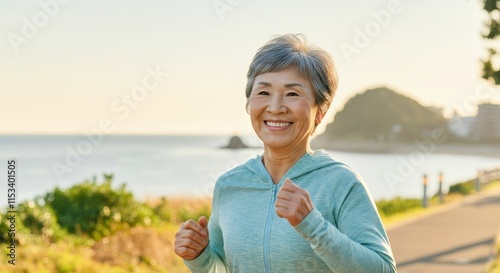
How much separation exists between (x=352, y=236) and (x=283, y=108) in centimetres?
46

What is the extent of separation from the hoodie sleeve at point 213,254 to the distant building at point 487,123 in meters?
118

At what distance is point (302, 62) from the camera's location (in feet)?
8.17

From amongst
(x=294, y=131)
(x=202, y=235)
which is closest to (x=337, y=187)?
(x=294, y=131)

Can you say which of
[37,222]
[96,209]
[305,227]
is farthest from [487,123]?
[305,227]

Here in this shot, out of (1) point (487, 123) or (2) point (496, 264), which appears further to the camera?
(1) point (487, 123)

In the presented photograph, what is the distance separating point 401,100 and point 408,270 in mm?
103820

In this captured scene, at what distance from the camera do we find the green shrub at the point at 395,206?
1702 centimetres

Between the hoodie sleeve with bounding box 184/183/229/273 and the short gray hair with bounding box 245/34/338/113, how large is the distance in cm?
52

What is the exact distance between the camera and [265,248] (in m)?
2.50

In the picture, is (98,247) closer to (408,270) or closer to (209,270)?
(408,270)

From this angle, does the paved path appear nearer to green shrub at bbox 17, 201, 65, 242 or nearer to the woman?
green shrub at bbox 17, 201, 65, 242

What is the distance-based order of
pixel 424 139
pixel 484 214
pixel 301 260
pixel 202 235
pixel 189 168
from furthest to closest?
1. pixel 424 139
2. pixel 189 168
3. pixel 484 214
4. pixel 202 235
5. pixel 301 260

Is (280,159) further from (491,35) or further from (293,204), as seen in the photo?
(491,35)

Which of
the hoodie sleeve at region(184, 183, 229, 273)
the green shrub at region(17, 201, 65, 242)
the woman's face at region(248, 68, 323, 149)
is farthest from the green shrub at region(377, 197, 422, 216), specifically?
the woman's face at region(248, 68, 323, 149)
